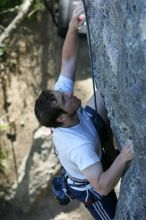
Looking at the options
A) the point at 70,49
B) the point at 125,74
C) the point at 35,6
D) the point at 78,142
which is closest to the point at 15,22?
the point at 35,6

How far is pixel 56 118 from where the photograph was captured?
3043 millimetres

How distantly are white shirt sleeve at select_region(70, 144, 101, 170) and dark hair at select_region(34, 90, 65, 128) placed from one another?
0.19m

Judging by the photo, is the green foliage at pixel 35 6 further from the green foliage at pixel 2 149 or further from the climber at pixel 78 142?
the climber at pixel 78 142

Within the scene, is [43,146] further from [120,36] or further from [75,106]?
[120,36]

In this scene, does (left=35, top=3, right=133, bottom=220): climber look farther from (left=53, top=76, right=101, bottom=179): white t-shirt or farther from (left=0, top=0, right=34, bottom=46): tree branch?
(left=0, top=0, right=34, bottom=46): tree branch

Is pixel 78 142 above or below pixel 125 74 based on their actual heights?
below

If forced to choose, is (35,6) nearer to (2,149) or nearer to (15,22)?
(15,22)

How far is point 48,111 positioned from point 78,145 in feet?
0.79

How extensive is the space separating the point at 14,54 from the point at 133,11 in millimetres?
4083

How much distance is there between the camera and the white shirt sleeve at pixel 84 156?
2.96m

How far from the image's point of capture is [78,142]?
3.03 metres

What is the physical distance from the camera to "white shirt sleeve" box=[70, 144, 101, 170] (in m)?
2.96

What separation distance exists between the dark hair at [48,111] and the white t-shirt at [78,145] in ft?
0.23

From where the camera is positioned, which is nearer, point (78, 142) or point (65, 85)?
point (78, 142)
